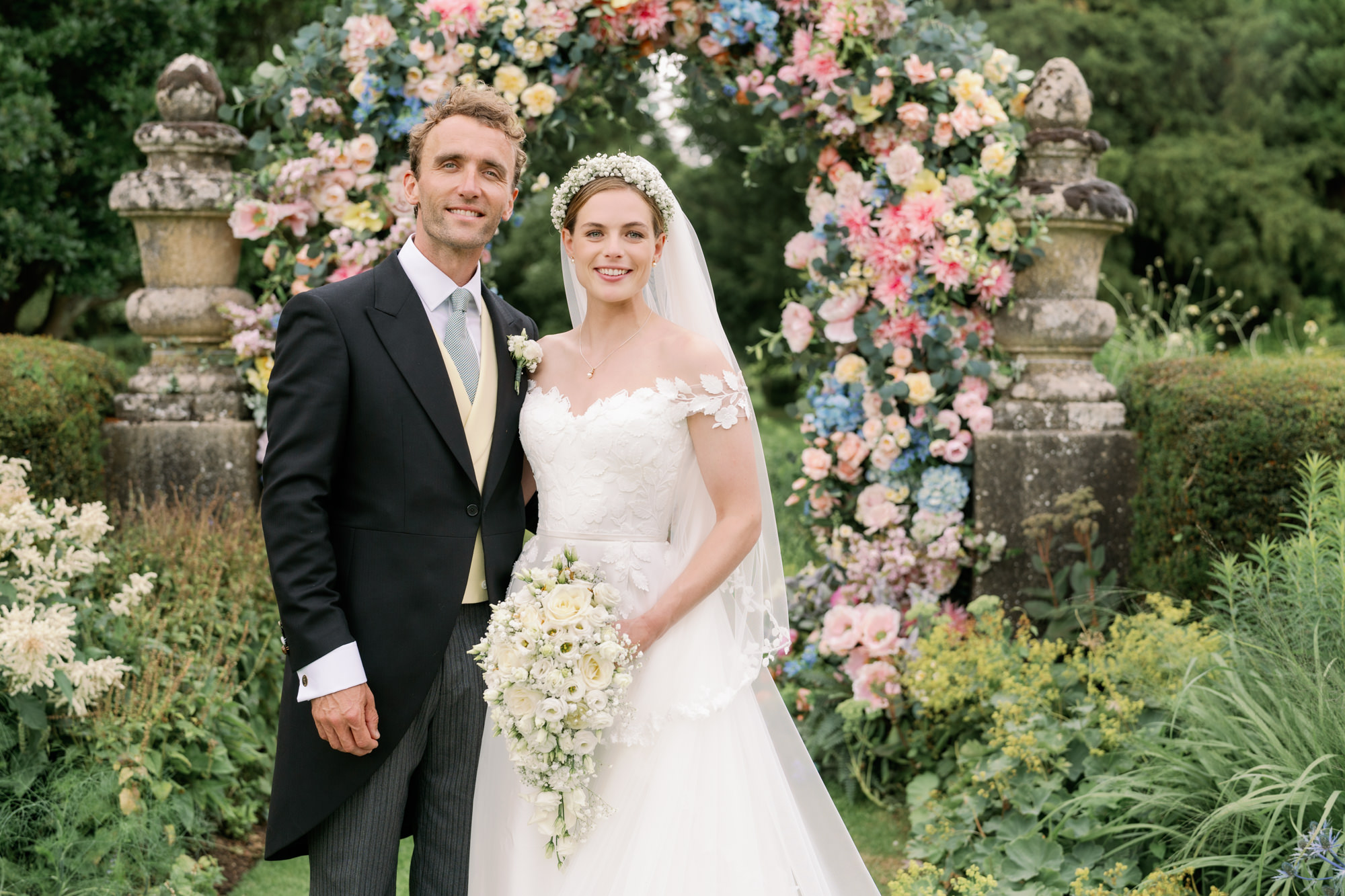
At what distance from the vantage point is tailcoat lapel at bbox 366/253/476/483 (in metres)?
2.40

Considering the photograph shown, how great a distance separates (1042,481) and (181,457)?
389 centimetres

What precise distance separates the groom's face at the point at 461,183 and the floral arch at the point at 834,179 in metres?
2.30

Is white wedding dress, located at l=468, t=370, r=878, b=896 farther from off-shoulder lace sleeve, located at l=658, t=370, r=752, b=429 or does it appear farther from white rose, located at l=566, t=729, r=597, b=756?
white rose, located at l=566, t=729, r=597, b=756

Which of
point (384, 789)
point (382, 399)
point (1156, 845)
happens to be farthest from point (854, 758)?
point (382, 399)

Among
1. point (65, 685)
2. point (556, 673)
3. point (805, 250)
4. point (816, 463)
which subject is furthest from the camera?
point (805, 250)

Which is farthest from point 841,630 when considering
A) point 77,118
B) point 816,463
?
point 77,118

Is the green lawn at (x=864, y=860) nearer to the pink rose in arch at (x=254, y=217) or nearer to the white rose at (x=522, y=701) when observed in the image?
the white rose at (x=522, y=701)

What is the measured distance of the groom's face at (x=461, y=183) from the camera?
2.51 metres

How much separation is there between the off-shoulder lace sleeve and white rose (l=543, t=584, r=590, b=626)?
0.53 m

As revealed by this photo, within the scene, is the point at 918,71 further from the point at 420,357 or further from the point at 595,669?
the point at 595,669

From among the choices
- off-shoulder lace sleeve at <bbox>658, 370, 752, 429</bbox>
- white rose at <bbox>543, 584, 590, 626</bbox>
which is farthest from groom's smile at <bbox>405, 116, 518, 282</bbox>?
white rose at <bbox>543, 584, 590, 626</bbox>

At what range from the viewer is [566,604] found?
7.37 ft

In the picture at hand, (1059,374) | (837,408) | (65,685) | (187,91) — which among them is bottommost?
(65,685)

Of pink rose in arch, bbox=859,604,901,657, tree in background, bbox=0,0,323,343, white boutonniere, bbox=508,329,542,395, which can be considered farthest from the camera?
tree in background, bbox=0,0,323,343
